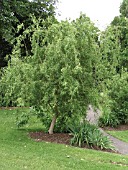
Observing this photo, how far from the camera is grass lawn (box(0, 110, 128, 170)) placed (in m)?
6.59

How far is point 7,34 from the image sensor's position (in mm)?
17156

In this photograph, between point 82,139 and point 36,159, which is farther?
point 82,139

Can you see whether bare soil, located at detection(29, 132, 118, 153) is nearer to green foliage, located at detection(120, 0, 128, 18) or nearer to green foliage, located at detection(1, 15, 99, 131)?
A: green foliage, located at detection(1, 15, 99, 131)

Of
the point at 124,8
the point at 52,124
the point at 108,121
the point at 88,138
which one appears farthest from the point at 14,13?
the point at 124,8

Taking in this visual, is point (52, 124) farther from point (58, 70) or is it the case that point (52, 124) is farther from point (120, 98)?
point (120, 98)

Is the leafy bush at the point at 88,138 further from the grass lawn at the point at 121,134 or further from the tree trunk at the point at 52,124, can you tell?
the grass lawn at the point at 121,134

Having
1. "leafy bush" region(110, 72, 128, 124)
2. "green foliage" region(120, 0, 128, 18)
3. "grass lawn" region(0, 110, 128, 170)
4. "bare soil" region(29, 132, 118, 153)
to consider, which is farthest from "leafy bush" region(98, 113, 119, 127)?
"green foliage" region(120, 0, 128, 18)

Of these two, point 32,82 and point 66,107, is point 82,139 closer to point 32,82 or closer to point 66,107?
point 66,107

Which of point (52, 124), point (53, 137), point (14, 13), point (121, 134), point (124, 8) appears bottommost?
point (53, 137)

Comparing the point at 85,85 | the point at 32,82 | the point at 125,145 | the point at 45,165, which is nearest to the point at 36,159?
the point at 45,165

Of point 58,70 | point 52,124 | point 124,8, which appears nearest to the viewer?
point 58,70

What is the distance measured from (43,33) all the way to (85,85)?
2005mm

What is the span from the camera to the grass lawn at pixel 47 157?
259 inches

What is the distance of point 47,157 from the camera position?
24.0 feet
